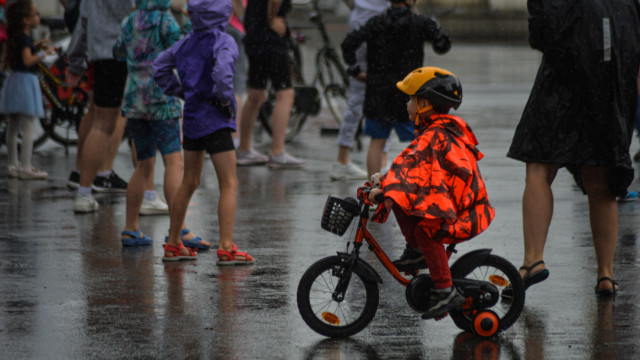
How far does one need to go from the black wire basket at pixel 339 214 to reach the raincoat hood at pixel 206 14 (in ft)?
6.56

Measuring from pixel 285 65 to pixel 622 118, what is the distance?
5.95m

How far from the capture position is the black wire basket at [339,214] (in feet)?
18.1

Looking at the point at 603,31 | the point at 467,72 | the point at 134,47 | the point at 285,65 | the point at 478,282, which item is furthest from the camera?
the point at 467,72

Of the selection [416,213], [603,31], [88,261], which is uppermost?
[603,31]

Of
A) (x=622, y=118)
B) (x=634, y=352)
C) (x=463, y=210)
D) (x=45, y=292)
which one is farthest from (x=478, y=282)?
(x=45, y=292)

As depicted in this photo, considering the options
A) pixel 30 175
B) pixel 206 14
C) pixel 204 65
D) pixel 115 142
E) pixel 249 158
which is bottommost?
pixel 30 175

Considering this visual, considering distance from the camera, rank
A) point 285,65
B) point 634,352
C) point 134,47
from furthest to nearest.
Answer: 1. point 285,65
2. point 134,47
3. point 634,352

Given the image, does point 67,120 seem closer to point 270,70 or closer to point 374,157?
point 270,70

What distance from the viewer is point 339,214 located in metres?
5.52

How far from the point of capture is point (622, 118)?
20.8ft

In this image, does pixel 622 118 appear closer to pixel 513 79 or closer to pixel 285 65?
pixel 285 65

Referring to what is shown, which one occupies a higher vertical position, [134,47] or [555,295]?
[134,47]

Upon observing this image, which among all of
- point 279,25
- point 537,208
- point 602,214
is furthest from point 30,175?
point 602,214

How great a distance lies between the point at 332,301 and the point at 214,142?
1.84m
